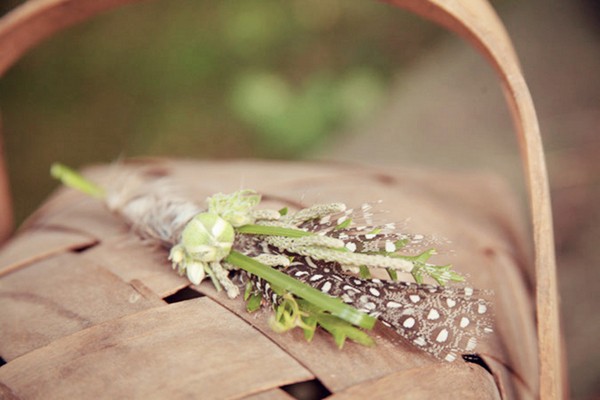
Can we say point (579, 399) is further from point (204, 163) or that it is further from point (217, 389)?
point (217, 389)

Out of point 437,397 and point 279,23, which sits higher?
point 279,23

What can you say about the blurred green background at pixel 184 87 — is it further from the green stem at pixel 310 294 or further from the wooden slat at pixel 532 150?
the green stem at pixel 310 294

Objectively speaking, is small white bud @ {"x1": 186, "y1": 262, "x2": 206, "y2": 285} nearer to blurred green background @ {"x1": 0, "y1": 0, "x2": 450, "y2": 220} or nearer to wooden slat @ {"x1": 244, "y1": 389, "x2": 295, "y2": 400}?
wooden slat @ {"x1": 244, "y1": 389, "x2": 295, "y2": 400}

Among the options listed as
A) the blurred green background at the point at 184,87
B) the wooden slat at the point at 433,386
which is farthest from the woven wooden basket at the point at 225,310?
the blurred green background at the point at 184,87

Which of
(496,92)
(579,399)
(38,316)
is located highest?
(496,92)

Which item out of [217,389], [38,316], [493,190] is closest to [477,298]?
[217,389]

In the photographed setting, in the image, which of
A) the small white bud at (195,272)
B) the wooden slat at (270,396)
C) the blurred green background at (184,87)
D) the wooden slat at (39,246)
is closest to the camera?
the wooden slat at (270,396)

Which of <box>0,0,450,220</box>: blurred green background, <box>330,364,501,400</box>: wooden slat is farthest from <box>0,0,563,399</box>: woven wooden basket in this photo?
<box>0,0,450,220</box>: blurred green background
